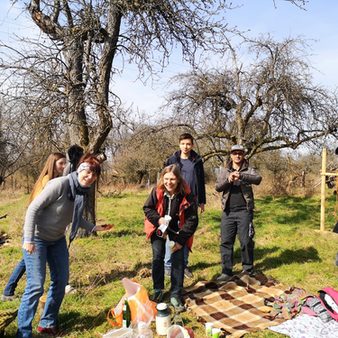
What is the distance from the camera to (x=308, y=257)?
19.0 ft

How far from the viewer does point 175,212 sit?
4.03 meters

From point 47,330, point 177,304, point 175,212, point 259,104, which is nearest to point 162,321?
point 177,304

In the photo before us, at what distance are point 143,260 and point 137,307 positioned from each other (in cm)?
234

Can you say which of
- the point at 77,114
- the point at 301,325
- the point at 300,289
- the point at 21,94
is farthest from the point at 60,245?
the point at 77,114

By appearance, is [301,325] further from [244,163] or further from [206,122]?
[206,122]

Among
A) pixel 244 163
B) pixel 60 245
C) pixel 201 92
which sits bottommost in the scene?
pixel 60 245

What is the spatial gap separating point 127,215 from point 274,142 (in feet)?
16.0

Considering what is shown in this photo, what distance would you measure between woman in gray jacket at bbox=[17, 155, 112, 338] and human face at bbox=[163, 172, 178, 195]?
90 centimetres

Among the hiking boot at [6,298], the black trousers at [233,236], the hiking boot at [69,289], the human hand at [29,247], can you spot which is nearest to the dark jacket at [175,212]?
the black trousers at [233,236]

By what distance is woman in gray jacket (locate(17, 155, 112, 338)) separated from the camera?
118 inches


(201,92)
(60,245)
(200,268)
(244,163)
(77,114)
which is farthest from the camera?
(201,92)

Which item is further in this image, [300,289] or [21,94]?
[21,94]

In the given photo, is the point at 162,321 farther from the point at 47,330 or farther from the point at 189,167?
the point at 189,167

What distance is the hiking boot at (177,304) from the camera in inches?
152
